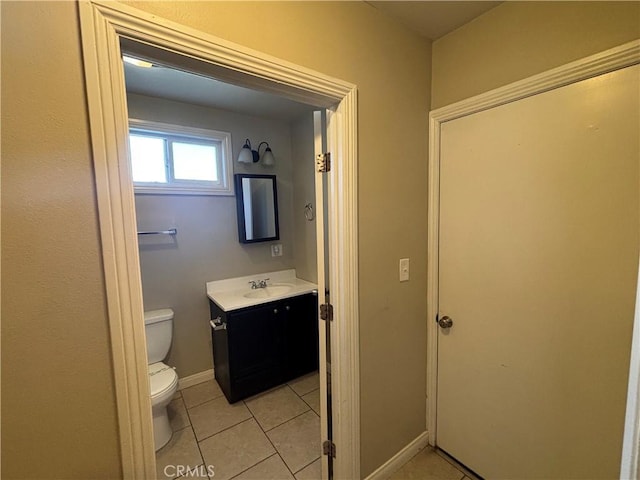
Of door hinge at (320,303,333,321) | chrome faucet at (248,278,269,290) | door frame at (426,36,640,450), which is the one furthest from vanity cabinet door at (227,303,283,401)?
door frame at (426,36,640,450)

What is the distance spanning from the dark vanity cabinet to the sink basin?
21cm

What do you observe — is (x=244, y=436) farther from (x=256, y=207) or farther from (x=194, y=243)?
(x=256, y=207)

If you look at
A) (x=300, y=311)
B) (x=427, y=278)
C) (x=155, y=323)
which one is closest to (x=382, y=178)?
(x=427, y=278)

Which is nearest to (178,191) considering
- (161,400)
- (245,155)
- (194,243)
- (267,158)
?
(194,243)

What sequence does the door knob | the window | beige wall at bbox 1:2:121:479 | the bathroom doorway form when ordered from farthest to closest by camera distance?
the window → the bathroom doorway → the door knob → beige wall at bbox 1:2:121:479

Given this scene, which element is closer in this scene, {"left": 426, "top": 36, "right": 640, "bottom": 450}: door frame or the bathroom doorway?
{"left": 426, "top": 36, "right": 640, "bottom": 450}: door frame

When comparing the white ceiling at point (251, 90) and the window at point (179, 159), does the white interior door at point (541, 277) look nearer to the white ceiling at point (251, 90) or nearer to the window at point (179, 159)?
the white ceiling at point (251, 90)

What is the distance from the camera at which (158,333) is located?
211cm

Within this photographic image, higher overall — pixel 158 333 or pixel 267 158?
pixel 267 158

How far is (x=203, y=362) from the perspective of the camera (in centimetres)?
251

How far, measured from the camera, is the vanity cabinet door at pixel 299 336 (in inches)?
94.7

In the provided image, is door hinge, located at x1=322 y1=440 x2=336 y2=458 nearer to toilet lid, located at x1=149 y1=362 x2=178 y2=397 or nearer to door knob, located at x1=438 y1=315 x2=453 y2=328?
door knob, located at x1=438 y1=315 x2=453 y2=328

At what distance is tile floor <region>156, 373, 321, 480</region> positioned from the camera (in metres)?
1.63

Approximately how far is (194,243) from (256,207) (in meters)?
A: 0.63
